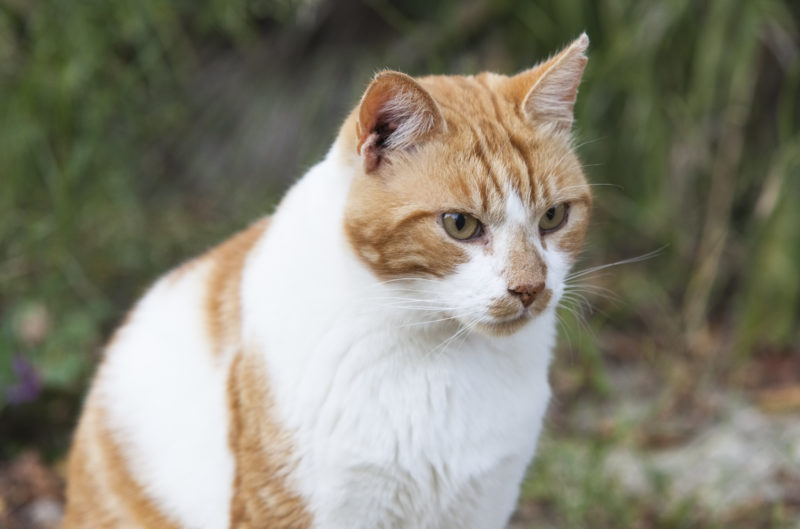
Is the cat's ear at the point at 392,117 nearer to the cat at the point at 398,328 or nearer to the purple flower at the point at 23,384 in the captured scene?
the cat at the point at 398,328

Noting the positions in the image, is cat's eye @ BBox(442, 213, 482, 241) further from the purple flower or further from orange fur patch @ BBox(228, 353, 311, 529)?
the purple flower

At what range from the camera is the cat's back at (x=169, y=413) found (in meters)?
1.84

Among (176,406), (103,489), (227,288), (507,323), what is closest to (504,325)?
(507,323)

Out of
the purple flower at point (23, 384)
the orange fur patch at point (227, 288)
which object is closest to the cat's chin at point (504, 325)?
the orange fur patch at point (227, 288)

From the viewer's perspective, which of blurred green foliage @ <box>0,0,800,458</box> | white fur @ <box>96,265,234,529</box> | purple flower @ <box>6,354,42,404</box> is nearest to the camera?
white fur @ <box>96,265,234,529</box>

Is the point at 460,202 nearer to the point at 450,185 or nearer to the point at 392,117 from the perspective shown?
the point at 450,185

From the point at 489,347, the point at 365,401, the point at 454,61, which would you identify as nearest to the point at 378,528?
the point at 365,401

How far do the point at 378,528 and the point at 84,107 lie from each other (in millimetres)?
2219

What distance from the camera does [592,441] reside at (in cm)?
294

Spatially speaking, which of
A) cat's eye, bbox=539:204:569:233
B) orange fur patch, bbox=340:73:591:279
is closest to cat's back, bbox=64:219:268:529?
orange fur patch, bbox=340:73:591:279

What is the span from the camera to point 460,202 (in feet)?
5.32

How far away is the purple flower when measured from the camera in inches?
111

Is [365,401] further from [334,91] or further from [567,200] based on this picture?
[334,91]

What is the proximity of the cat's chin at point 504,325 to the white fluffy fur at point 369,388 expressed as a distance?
0.03 metres
